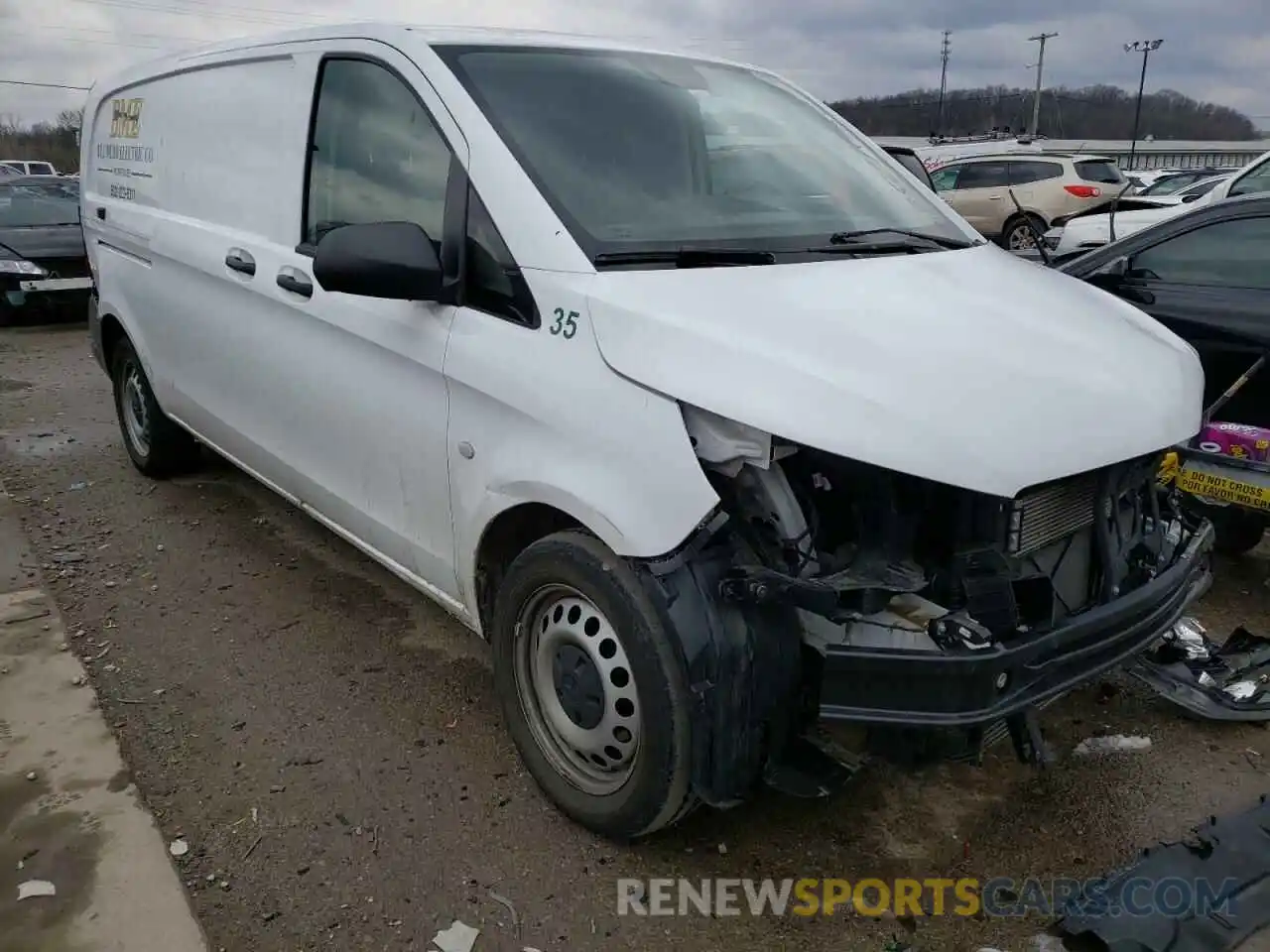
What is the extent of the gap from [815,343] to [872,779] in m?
1.49

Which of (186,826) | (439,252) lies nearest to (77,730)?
(186,826)

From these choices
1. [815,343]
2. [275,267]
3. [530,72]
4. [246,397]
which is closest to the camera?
[815,343]

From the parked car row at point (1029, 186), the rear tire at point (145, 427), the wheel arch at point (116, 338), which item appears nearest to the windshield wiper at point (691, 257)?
the wheel arch at point (116, 338)

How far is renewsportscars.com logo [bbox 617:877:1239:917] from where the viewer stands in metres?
2.51

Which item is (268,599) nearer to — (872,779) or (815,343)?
(872,779)

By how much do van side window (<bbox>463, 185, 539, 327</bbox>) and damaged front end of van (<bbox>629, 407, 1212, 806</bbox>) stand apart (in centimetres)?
60

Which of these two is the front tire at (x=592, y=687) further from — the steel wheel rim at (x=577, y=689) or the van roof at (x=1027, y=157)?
the van roof at (x=1027, y=157)

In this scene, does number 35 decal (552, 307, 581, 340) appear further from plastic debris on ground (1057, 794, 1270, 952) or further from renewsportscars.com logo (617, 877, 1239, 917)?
plastic debris on ground (1057, 794, 1270, 952)

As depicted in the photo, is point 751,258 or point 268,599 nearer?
point 751,258

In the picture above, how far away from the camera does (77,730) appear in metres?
3.29

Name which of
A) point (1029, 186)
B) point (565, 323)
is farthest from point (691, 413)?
point (1029, 186)

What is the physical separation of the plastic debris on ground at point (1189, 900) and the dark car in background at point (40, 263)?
35.6ft

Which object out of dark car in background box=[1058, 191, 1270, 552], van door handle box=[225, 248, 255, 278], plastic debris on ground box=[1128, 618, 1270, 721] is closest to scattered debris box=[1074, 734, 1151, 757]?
plastic debris on ground box=[1128, 618, 1270, 721]

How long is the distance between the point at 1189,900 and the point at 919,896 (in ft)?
2.09
